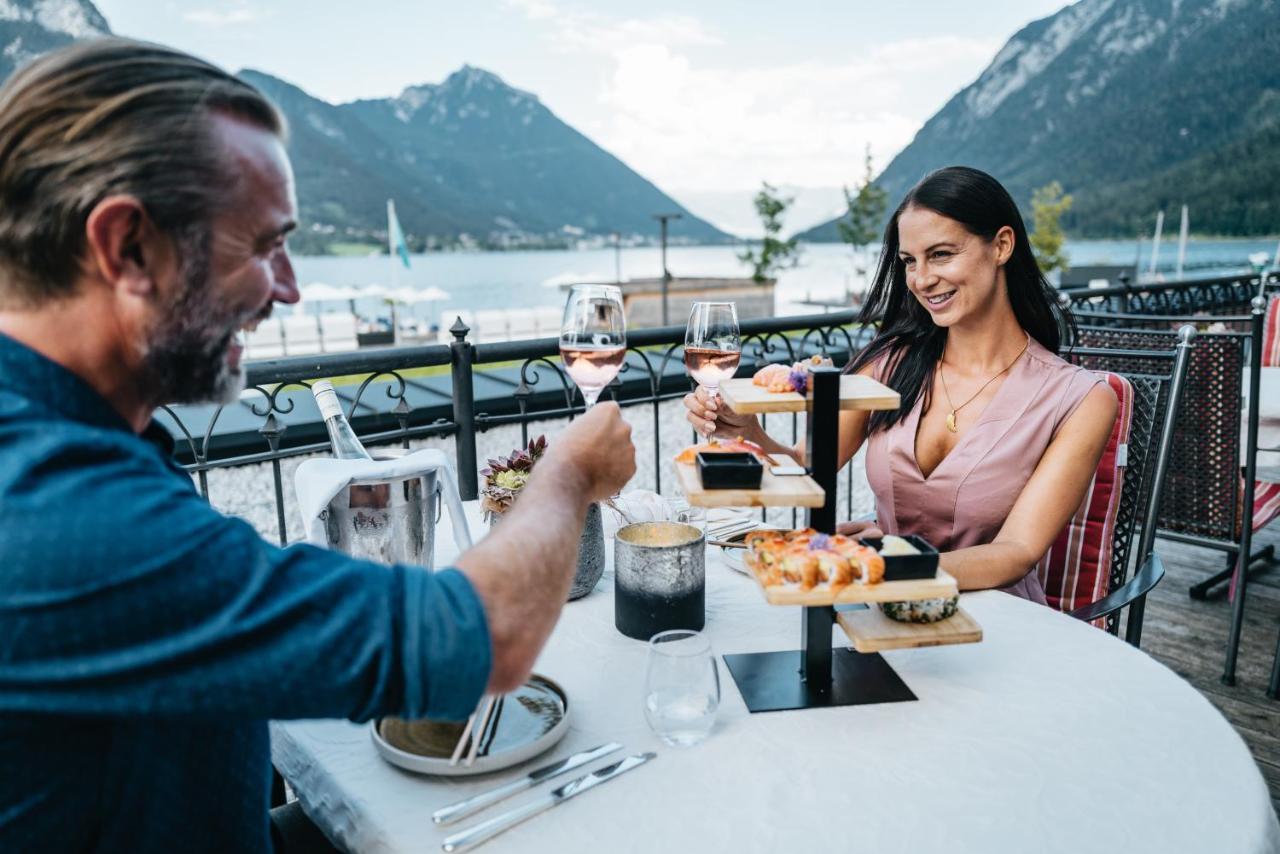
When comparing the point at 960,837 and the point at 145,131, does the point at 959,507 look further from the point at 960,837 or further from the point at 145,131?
the point at 145,131

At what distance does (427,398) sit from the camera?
16.2 ft

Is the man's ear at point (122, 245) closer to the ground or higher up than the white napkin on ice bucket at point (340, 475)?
higher up

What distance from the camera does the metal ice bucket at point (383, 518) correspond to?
4.11ft

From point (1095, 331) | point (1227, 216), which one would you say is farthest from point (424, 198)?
point (1095, 331)

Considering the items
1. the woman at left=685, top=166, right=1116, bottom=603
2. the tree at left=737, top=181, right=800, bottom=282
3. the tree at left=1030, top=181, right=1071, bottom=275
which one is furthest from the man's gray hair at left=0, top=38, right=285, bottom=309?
the tree at left=1030, top=181, right=1071, bottom=275

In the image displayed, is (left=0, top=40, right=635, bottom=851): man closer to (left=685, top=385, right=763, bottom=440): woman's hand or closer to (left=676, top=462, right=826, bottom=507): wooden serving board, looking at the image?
(left=676, top=462, right=826, bottom=507): wooden serving board

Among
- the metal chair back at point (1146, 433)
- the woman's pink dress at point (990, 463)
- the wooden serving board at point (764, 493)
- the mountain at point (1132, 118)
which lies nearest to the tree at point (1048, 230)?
the mountain at point (1132, 118)

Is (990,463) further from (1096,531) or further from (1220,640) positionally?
(1220,640)

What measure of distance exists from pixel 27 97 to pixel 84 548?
393 mm

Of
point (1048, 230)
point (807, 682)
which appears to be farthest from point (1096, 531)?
point (1048, 230)

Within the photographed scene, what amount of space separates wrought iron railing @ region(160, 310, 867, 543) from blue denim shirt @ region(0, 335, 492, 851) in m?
1.75

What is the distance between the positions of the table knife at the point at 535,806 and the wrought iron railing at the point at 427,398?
181 centimetres

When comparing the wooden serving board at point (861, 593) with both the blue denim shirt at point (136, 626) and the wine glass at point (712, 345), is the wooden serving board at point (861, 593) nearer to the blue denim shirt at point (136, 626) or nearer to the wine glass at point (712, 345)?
the blue denim shirt at point (136, 626)

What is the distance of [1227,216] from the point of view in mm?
37500
